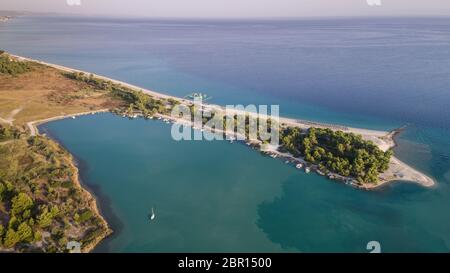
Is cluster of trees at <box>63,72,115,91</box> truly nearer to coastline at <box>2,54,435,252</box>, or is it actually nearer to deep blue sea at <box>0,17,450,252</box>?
deep blue sea at <box>0,17,450,252</box>

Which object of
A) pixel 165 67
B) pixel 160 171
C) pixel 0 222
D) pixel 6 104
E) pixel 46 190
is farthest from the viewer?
pixel 165 67

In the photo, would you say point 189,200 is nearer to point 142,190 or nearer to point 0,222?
point 142,190

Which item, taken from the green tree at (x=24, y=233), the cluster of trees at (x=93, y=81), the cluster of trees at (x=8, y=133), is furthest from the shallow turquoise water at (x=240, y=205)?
the cluster of trees at (x=93, y=81)

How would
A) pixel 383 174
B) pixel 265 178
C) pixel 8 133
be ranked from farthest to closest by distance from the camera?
pixel 8 133 → pixel 265 178 → pixel 383 174

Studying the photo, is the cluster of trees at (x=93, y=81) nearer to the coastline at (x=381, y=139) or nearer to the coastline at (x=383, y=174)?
the coastline at (x=381, y=139)

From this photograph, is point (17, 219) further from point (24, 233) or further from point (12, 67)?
point (12, 67)

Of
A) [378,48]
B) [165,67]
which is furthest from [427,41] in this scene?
[165,67]

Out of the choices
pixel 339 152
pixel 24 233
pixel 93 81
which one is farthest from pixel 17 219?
pixel 93 81

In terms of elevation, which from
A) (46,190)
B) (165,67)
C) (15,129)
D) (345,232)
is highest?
(165,67)
